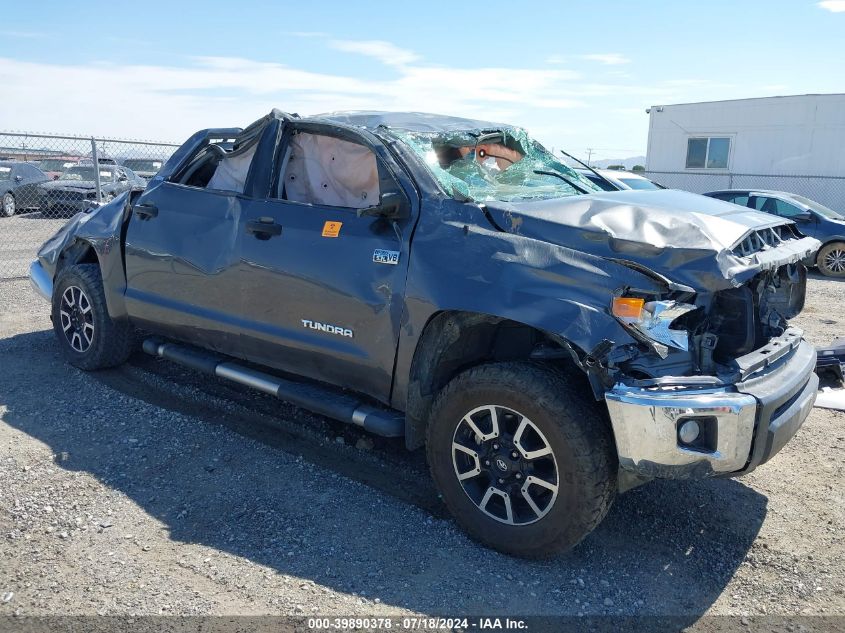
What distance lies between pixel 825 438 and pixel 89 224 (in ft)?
17.9

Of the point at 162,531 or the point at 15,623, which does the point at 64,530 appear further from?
the point at 15,623

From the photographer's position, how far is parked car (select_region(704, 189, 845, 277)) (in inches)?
492

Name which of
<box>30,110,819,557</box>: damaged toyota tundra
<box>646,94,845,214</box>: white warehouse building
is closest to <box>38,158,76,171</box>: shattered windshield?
<box>646,94,845,214</box>: white warehouse building

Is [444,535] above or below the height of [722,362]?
below

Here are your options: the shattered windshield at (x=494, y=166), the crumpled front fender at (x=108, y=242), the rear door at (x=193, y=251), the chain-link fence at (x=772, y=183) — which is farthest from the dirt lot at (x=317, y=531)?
the chain-link fence at (x=772, y=183)

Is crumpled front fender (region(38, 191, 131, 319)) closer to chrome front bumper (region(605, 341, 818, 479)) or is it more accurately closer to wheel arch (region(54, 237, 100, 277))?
wheel arch (region(54, 237, 100, 277))

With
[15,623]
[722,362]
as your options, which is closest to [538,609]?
[722,362]

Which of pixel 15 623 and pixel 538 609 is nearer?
pixel 15 623

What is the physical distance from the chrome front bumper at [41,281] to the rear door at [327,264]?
101 inches

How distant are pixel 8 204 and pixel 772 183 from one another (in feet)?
62.4

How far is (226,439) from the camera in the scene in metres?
4.68

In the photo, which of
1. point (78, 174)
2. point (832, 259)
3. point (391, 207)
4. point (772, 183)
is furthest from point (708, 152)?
point (391, 207)

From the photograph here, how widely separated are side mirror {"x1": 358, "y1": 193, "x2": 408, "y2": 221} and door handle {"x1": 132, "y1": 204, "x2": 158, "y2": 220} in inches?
80.2

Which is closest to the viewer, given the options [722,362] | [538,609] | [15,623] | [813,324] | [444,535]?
[15,623]
